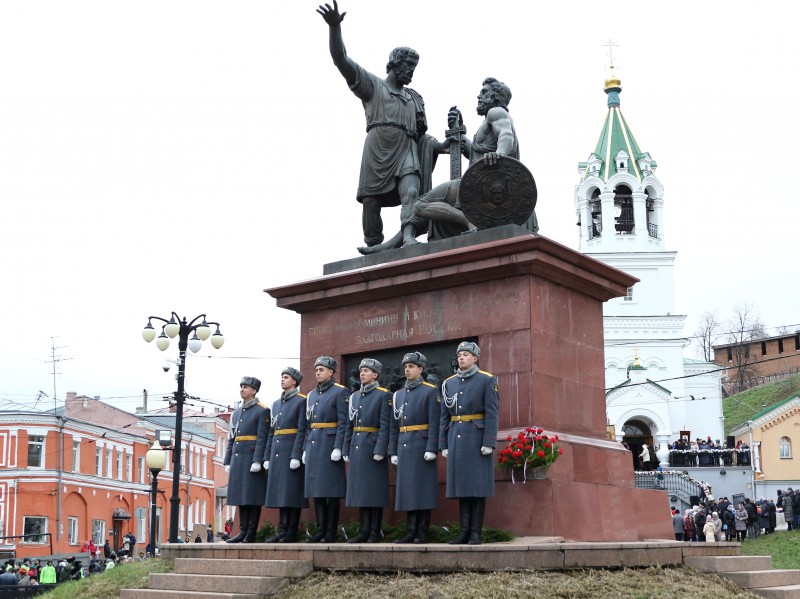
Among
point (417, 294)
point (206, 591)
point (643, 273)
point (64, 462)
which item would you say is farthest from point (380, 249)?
point (643, 273)

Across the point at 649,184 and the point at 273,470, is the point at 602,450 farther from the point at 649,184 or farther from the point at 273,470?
the point at 649,184

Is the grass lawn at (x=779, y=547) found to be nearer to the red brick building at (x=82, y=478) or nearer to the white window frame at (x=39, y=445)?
the red brick building at (x=82, y=478)

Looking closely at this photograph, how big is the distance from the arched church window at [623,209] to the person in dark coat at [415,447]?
57959 mm

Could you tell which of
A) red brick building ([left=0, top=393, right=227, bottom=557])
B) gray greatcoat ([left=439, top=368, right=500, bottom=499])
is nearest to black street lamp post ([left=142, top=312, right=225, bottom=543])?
gray greatcoat ([left=439, top=368, right=500, bottom=499])

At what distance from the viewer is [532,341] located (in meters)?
9.98

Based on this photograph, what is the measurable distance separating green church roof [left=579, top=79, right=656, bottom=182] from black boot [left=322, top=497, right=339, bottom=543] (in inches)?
2239

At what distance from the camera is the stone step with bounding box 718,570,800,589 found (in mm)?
8820

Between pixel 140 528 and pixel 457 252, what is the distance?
158 ft

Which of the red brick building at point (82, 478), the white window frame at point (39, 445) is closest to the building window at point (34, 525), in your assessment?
the red brick building at point (82, 478)

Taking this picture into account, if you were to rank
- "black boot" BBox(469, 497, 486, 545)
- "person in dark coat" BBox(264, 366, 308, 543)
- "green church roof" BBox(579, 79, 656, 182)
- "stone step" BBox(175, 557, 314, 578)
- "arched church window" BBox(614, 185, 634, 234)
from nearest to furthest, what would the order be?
"stone step" BBox(175, 557, 314, 578)
"black boot" BBox(469, 497, 486, 545)
"person in dark coat" BBox(264, 366, 308, 543)
"green church roof" BBox(579, 79, 656, 182)
"arched church window" BBox(614, 185, 634, 234)

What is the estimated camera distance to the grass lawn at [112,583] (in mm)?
9680

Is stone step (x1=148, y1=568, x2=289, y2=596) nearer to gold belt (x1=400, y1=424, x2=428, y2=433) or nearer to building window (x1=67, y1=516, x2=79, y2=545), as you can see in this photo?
gold belt (x1=400, y1=424, x2=428, y2=433)

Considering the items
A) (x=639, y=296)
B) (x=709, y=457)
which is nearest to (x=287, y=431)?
(x=709, y=457)

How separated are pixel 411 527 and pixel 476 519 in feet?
2.25
